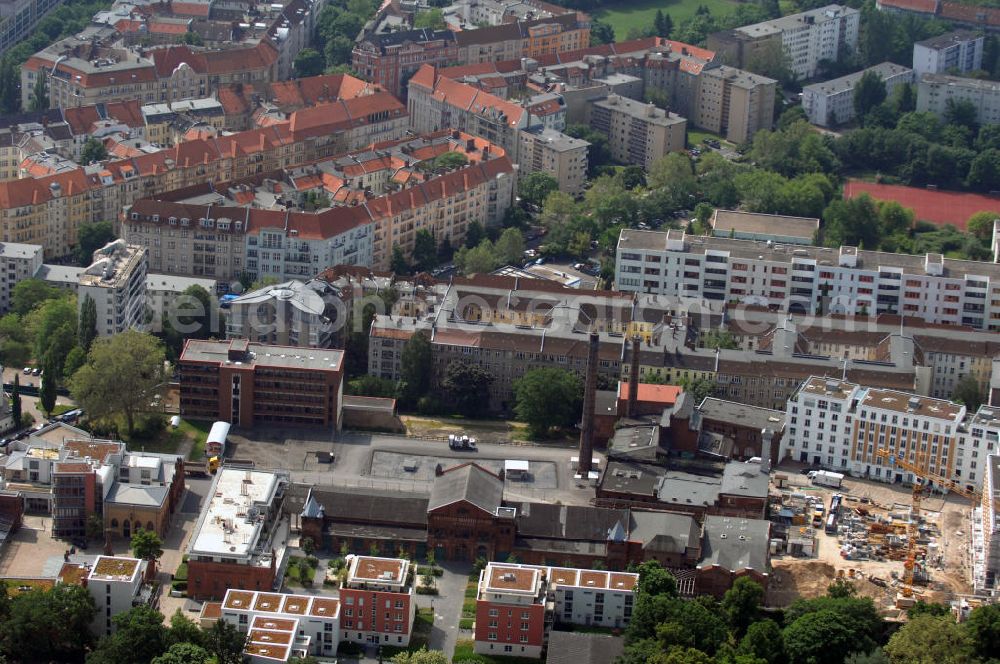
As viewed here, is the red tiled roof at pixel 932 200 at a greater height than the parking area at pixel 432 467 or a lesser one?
greater

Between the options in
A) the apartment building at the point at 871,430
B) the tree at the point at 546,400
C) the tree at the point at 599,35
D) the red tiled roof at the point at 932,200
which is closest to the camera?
the apartment building at the point at 871,430

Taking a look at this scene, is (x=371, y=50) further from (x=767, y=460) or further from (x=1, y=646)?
(x=1, y=646)

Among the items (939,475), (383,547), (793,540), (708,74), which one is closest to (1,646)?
(383,547)

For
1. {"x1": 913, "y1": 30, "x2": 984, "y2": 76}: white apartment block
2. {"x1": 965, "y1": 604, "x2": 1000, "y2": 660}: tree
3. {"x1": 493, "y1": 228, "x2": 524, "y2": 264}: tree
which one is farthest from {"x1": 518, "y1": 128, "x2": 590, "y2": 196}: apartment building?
{"x1": 965, "y1": 604, "x2": 1000, "y2": 660}: tree

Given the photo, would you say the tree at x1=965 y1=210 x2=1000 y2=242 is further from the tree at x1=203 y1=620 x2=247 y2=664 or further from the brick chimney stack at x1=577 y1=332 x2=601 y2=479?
the tree at x1=203 y1=620 x2=247 y2=664

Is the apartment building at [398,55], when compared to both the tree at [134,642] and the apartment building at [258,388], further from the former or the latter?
the tree at [134,642]

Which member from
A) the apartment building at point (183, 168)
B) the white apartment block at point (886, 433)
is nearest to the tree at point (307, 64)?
the apartment building at point (183, 168)
